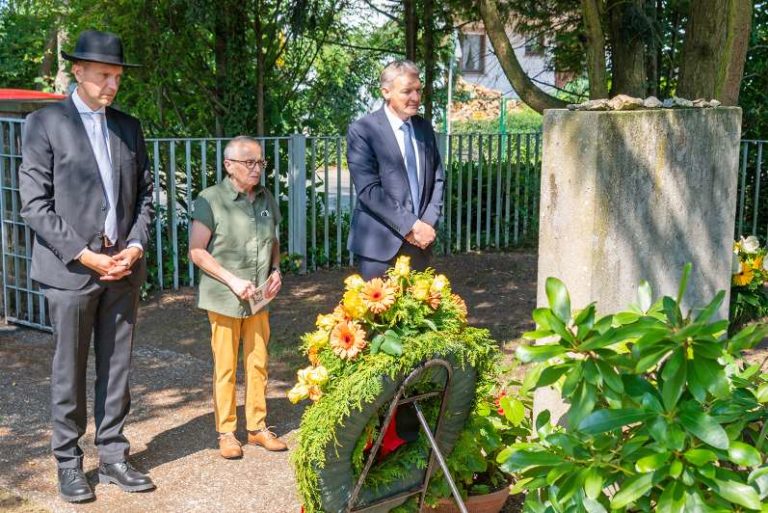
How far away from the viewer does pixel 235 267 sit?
17.4ft

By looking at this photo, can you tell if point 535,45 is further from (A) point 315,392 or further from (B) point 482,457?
(A) point 315,392

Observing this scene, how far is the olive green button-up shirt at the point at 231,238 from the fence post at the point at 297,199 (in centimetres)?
558

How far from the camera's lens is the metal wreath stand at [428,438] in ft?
12.1

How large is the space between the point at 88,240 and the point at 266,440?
1440mm

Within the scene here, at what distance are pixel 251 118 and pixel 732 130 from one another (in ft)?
→ 25.8

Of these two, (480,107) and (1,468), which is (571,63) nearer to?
(1,468)

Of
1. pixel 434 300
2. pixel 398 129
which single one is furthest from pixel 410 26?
pixel 434 300

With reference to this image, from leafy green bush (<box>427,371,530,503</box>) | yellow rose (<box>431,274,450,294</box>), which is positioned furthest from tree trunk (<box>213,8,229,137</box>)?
yellow rose (<box>431,274,450,294</box>)

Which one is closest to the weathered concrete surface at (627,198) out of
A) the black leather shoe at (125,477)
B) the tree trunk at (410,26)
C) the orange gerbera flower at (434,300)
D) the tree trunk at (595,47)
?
the orange gerbera flower at (434,300)

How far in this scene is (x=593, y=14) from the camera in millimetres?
8102

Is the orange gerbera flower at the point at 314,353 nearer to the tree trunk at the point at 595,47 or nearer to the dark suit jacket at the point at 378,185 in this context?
the dark suit jacket at the point at 378,185

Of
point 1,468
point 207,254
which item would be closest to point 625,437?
point 207,254

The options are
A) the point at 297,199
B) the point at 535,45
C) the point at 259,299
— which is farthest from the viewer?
the point at 535,45

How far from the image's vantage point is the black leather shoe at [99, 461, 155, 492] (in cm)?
490
